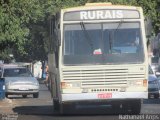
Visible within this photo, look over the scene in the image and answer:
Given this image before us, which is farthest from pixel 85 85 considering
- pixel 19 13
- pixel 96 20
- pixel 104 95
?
pixel 19 13

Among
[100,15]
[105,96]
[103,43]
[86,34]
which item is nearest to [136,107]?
[105,96]

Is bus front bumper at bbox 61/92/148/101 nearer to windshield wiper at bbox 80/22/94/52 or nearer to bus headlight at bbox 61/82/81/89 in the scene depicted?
bus headlight at bbox 61/82/81/89

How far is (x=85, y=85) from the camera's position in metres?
20.4

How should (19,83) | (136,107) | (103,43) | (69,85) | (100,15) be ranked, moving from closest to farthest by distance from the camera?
(69,85)
(103,43)
(100,15)
(136,107)
(19,83)

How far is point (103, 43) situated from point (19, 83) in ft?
52.7

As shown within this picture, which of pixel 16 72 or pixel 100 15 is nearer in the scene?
pixel 100 15

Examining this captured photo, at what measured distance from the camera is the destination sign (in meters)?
21.0

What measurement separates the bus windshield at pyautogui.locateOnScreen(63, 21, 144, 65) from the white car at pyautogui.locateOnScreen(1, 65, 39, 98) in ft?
51.3

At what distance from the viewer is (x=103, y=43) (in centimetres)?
2066

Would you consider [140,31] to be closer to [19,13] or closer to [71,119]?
[71,119]

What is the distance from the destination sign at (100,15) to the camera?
68.8 feet

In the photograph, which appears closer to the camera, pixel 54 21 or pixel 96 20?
pixel 96 20

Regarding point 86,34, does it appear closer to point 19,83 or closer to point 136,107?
point 136,107

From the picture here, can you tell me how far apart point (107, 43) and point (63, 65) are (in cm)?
148
